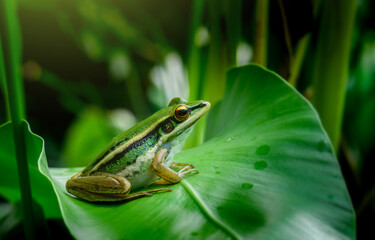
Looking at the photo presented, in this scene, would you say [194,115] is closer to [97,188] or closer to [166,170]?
[166,170]

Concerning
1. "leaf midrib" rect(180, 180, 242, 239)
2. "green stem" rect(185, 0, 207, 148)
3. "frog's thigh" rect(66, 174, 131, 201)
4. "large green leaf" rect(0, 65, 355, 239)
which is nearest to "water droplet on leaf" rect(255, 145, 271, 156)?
"large green leaf" rect(0, 65, 355, 239)

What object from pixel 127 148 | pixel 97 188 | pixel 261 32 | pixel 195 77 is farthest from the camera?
pixel 195 77

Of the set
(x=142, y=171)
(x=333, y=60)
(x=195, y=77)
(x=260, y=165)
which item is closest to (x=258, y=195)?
(x=260, y=165)

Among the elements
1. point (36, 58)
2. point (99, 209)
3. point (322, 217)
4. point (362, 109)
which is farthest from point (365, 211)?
point (36, 58)

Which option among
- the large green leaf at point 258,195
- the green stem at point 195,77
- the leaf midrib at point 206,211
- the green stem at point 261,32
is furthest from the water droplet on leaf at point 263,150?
the green stem at point 195,77

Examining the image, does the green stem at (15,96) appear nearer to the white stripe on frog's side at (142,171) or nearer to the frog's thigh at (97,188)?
the frog's thigh at (97,188)

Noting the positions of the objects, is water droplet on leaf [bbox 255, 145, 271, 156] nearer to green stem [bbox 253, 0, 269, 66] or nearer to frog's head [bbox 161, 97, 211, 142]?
frog's head [bbox 161, 97, 211, 142]

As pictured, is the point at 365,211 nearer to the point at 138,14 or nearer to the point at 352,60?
the point at 352,60
